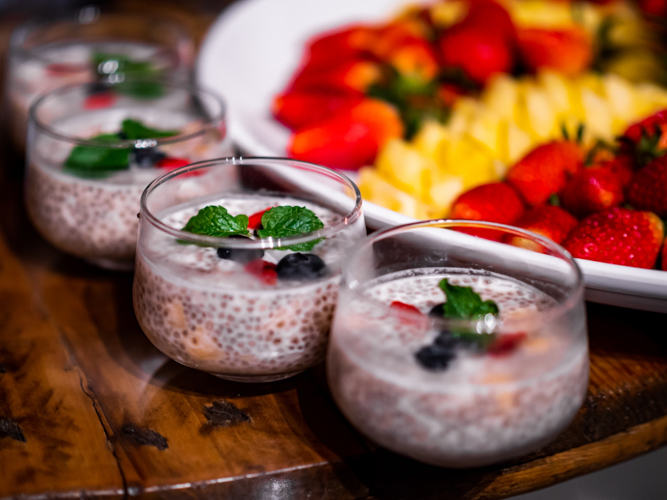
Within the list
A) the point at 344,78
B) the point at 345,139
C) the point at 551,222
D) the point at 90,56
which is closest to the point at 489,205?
the point at 551,222

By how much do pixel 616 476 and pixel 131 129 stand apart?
91 centimetres

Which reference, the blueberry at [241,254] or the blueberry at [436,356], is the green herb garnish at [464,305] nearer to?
the blueberry at [436,356]

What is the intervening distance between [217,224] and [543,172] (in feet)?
2.07

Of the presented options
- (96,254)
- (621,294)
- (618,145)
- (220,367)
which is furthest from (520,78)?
(220,367)

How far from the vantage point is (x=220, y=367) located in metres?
0.83

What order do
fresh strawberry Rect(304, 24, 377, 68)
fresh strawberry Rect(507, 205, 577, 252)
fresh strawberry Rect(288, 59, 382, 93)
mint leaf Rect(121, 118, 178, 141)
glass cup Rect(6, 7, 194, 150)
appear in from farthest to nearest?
fresh strawberry Rect(304, 24, 377, 68), fresh strawberry Rect(288, 59, 382, 93), glass cup Rect(6, 7, 194, 150), mint leaf Rect(121, 118, 178, 141), fresh strawberry Rect(507, 205, 577, 252)

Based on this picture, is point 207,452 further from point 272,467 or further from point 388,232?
point 388,232

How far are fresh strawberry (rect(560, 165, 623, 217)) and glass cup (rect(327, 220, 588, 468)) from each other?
1.17 feet

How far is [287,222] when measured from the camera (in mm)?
837

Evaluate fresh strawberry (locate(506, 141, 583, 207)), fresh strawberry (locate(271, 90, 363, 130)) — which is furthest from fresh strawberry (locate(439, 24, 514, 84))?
fresh strawberry (locate(506, 141, 583, 207))

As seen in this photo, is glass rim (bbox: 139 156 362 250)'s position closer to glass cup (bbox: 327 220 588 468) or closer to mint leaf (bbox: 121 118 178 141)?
glass cup (bbox: 327 220 588 468)

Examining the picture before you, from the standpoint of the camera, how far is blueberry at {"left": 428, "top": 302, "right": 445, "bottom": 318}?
0.72 m

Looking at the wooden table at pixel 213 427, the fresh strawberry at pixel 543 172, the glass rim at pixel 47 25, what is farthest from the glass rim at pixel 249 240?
the glass rim at pixel 47 25

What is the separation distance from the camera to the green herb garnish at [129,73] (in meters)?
1.34
